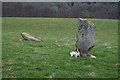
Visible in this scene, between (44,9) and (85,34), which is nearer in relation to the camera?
(85,34)

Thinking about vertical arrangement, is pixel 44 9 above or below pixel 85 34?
above

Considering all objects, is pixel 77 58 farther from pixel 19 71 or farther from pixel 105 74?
pixel 19 71

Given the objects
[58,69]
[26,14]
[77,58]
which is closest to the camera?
[58,69]

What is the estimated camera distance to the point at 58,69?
9117mm

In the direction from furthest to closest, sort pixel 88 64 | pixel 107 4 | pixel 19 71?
pixel 107 4, pixel 88 64, pixel 19 71

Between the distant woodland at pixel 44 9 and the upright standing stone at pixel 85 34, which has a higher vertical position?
the distant woodland at pixel 44 9

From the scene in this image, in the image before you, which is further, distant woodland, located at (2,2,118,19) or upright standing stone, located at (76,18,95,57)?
distant woodland, located at (2,2,118,19)

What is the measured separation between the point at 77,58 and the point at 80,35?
175cm

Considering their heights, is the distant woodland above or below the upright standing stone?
above

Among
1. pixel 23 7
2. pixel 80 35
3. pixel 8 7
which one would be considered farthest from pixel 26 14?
pixel 80 35

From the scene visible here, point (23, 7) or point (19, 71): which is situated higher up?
point (23, 7)

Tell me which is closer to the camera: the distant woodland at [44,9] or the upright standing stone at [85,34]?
the upright standing stone at [85,34]

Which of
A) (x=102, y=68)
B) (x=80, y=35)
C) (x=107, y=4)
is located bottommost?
(x=102, y=68)

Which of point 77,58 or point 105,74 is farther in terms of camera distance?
point 77,58
